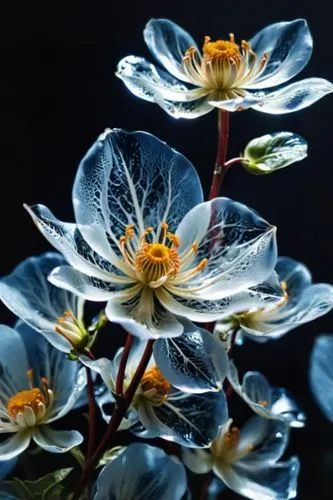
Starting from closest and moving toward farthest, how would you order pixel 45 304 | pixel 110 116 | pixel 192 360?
pixel 192 360, pixel 45 304, pixel 110 116

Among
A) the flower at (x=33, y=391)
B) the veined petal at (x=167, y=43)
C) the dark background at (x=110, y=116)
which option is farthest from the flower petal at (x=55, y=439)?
the dark background at (x=110, y=116)

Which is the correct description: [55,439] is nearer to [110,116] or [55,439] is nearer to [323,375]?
[323,375]

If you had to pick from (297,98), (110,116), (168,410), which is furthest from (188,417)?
(110,116)

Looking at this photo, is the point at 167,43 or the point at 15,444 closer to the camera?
the point at 15,444

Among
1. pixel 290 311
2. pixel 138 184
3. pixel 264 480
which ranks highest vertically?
pixel 138 184

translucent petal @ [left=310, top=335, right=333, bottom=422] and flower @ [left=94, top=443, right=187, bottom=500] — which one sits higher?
translucent petal @ [left=310, top=335, right=333, bottom=422]

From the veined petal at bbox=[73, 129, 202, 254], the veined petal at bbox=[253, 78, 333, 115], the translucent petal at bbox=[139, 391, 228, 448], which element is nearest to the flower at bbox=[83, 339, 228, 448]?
the translucent petal at bbox=[139, 391, 228, 448]

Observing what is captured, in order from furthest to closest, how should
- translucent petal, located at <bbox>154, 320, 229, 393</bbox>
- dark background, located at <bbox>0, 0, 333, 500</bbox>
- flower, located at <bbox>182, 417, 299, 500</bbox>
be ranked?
1. dark background, located at <bbox>0, 0, 333, 500</bbox>
2. flower, located at <bbox>182, 417, 299, 500</bbox>
3. translucent petal, located at <bbox>154, 320, 229, 393</bbox>

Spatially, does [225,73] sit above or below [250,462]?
above

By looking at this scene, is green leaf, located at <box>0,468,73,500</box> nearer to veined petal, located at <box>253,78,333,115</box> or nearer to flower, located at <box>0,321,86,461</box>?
flower, located at <box>0,321,86,461</box>
